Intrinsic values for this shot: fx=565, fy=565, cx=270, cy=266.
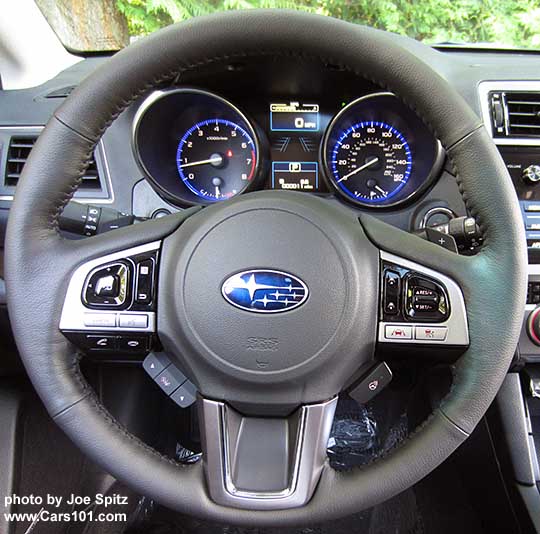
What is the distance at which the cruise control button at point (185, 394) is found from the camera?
0.95m

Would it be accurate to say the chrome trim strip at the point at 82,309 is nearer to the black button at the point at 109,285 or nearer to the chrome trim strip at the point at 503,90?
the black button at the point at 109,285

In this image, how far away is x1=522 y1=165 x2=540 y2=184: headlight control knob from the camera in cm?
145

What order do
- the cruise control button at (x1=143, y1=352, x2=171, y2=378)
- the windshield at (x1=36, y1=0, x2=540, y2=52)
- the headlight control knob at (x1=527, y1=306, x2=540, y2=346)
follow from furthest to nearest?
the windshield at (x1=36, y1=0, x2=540, y2=52) → the headlight control knob at (x1=527, y1=306, x2=540, y2=346) → the cruise control button at (x1=143, y1=352, x2=171, y2=378)

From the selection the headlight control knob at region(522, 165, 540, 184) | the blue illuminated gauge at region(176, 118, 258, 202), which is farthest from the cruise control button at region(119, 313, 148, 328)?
the headlight control knob at region(522, 165, 540, 184)

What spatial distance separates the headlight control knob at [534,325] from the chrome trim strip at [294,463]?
2.41ft

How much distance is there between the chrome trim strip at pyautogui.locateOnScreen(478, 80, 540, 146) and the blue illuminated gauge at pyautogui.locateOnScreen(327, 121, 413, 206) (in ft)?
0.72

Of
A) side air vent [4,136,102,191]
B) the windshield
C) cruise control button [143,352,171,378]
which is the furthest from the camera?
the windshield

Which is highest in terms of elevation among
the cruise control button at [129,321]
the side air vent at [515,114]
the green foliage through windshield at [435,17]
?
the green foliage through windshield at [435,17]

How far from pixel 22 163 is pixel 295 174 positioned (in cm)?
75

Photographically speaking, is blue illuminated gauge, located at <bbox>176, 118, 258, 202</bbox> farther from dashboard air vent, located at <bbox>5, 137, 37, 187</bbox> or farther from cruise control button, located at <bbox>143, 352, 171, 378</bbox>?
cruise control button, located at <bbox>143, 352, 171, 378</bbox>

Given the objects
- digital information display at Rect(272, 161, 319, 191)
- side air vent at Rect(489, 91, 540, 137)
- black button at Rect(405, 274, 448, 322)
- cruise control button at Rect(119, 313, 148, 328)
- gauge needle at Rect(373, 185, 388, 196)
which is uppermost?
side air vent at Rect(489, 91, 540, 137)

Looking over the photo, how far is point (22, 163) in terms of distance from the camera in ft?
5.01

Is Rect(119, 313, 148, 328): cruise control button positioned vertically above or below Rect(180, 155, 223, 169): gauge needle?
below

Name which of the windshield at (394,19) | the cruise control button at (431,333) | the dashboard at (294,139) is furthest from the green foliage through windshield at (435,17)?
the cruise control button at (431,333)
